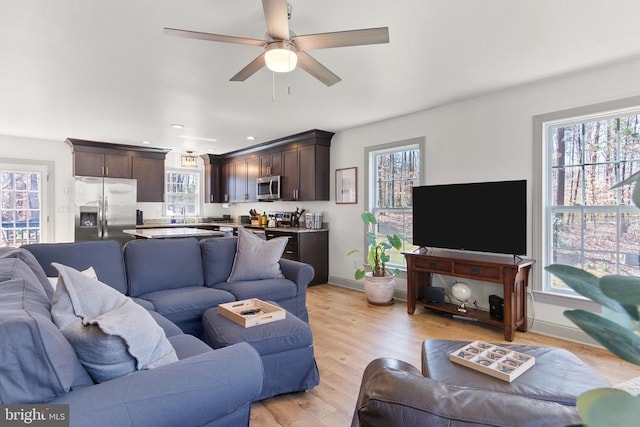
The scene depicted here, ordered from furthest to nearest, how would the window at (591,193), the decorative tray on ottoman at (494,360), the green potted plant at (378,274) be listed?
the green potted plant at (378,274), the window at (591,193), the decorative tray on ottoman at (494,360)

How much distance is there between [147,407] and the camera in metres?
1.11


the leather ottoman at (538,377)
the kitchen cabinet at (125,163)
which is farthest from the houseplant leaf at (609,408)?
the kitchen cabinet at (125,163)

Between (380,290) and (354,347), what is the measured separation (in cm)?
141

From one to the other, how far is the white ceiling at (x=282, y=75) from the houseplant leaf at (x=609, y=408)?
233cm

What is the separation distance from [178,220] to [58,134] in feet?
9.33

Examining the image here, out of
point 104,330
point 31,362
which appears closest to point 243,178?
point 104,330

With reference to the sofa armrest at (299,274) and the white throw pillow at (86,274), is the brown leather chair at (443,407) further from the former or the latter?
the sofa armrest at (299,274)

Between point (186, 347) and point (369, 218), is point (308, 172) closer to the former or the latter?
point (369, 218)

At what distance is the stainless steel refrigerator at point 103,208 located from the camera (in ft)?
19.9

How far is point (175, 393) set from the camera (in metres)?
1.18

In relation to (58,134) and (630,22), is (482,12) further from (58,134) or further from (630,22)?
(58,134)

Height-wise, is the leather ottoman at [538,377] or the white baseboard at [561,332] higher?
the leather ottoman at [538,377]

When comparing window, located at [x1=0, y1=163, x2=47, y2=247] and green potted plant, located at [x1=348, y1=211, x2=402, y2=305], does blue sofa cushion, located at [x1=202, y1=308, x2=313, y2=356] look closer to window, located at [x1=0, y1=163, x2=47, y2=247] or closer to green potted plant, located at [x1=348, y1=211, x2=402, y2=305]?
green potted plant, located at [x1=348, y1=211, x2=402, y2=305]

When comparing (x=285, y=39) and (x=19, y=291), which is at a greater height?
(x=285, y=39)
